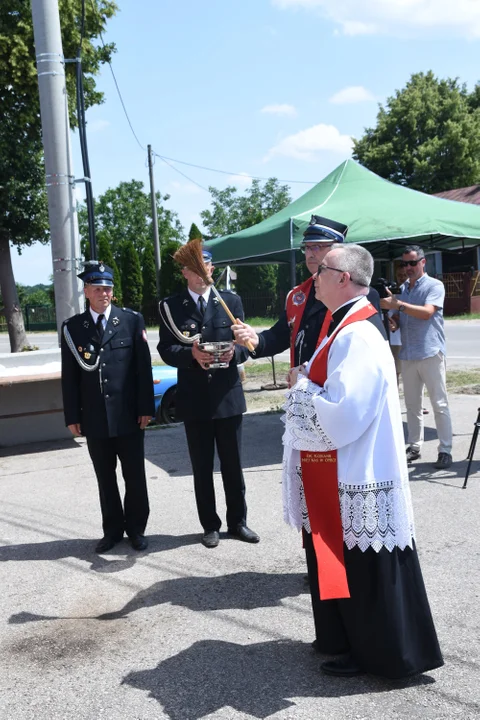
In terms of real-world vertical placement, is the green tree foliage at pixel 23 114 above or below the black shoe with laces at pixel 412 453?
above

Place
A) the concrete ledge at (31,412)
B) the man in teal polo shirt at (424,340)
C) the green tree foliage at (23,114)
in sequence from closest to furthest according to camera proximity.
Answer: the man in teal polo shirt at (424,340) < the concrete ledge at (31,412) < the green tree foliage at (23,114)

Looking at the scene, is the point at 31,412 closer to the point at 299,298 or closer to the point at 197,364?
the point at 197,364

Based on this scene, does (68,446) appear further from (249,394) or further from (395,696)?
(395,696)

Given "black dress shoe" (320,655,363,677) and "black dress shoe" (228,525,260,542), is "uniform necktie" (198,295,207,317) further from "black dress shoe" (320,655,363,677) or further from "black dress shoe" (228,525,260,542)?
"black dress shoe" (320,655,363,677)

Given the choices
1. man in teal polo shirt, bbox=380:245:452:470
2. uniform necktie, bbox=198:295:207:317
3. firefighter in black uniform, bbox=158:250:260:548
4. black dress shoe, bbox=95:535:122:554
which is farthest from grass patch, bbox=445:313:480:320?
black dress shoe, bbox=95:535:122:554

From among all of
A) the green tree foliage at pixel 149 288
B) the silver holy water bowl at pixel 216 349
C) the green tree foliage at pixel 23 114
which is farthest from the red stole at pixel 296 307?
the green tree foliage at pixel 149 288

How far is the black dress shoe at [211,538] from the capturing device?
16.8 ft

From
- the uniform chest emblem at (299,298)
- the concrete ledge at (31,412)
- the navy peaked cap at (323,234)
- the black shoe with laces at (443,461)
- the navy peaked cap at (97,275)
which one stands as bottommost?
the black shoe with laces at (443,461)

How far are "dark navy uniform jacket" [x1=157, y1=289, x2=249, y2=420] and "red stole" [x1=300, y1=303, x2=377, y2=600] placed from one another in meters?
1.84

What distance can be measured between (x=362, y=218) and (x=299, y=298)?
14.6 ft

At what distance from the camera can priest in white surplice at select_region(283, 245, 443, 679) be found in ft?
9.93

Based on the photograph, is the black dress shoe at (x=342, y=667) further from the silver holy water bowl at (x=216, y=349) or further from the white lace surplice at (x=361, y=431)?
the silver holy water bowl at (x=216, y=349)

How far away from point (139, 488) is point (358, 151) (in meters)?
42.5

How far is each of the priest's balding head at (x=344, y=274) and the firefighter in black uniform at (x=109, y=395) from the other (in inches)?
91.2
